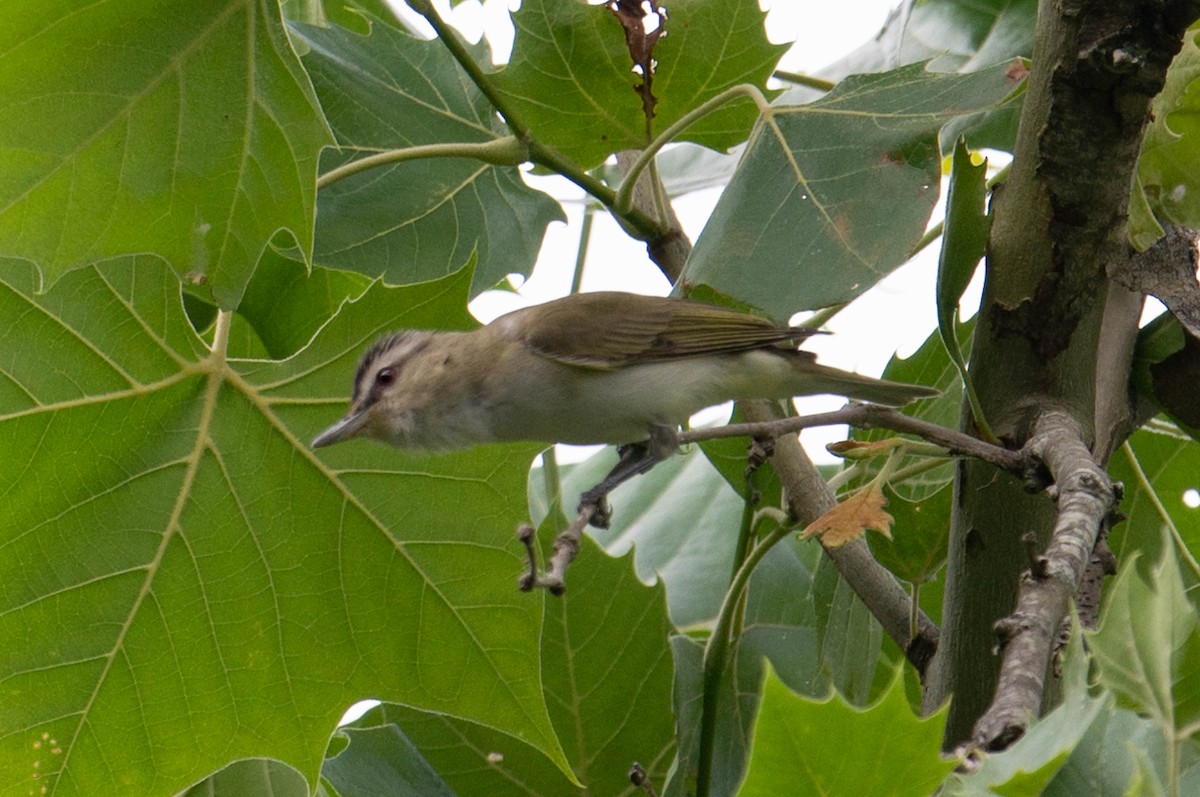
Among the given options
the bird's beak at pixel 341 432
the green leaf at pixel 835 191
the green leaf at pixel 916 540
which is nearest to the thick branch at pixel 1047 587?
the green leaf at pixel 835 191

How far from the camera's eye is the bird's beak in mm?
2451

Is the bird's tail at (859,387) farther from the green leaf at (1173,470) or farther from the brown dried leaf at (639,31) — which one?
the brown dried leaf at (639,31)

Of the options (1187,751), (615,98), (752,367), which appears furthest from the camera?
(752,367)

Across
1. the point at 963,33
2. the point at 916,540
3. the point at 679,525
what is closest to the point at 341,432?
the point at 916,540

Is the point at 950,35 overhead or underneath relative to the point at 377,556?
overhead

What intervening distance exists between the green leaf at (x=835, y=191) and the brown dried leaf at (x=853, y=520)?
1.21ft

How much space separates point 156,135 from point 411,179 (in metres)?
0.77

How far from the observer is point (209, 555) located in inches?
97.8

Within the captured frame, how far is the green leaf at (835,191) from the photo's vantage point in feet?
7.51

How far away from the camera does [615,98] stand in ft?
9.20

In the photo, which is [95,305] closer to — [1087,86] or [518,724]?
[518,724]

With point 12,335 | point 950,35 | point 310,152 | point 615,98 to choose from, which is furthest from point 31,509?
point 950,35

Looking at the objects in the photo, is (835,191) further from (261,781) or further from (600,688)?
(261,781)

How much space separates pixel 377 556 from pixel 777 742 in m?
1.37
